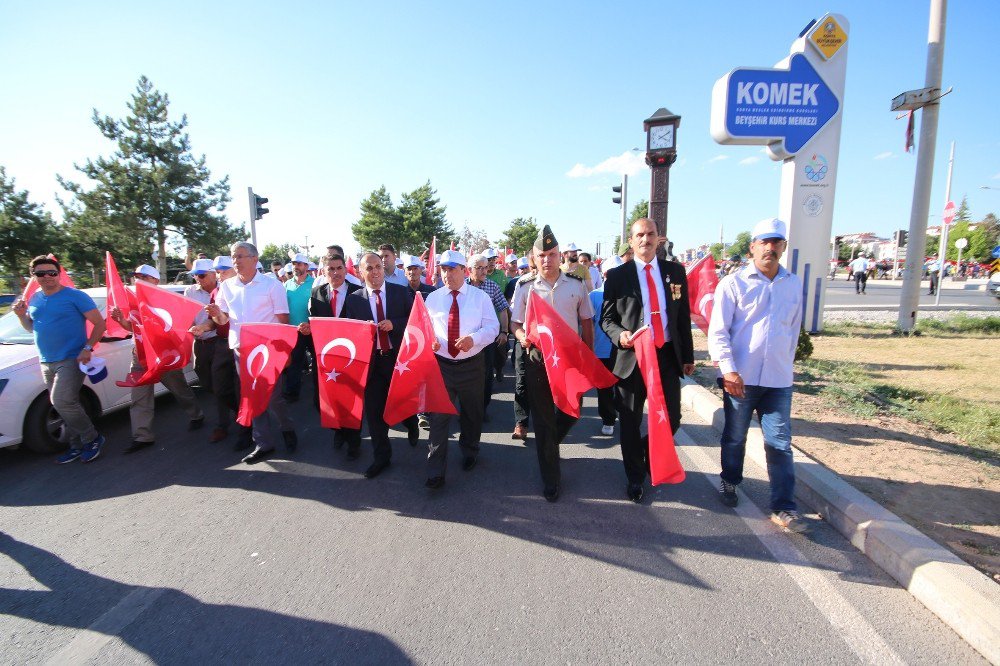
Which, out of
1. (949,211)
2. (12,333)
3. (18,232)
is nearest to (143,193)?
(18,232)

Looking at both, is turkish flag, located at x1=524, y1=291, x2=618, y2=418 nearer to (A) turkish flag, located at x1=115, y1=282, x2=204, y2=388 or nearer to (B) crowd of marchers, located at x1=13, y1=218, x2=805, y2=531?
(B) crowd of marchers, located at x1=13, y1=218, x2=805, y2=531

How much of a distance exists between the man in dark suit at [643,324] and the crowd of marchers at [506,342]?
1cm

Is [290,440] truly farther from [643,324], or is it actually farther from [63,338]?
[643,324]

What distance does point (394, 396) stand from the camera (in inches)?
156

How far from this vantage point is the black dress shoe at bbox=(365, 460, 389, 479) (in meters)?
4.22

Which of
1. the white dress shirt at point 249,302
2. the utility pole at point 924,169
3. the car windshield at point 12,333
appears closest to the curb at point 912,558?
the white dress shirt at point 249,302

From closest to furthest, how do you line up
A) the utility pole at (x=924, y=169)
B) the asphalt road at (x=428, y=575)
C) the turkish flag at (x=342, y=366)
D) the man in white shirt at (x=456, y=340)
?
the asphalt road at (x=428, y=575)
the man in white shirt at (x=456, y=340)
the turkish flag at (x=342, y=366)
the utility pole at (x=924, y=169)

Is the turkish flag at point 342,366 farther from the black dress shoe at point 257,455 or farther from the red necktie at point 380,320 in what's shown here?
the black dress shoe at point 257,455

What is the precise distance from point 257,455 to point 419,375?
2074 millimetres

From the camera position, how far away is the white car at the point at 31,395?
4.47 metres

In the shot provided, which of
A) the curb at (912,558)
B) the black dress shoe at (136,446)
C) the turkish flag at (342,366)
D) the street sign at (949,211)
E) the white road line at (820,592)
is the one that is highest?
the street sign at (949,211)

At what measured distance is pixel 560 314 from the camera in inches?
160

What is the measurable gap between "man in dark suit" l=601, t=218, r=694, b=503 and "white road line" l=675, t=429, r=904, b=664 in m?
0.79

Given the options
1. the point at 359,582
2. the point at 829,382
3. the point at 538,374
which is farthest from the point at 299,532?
the point at 829,382
